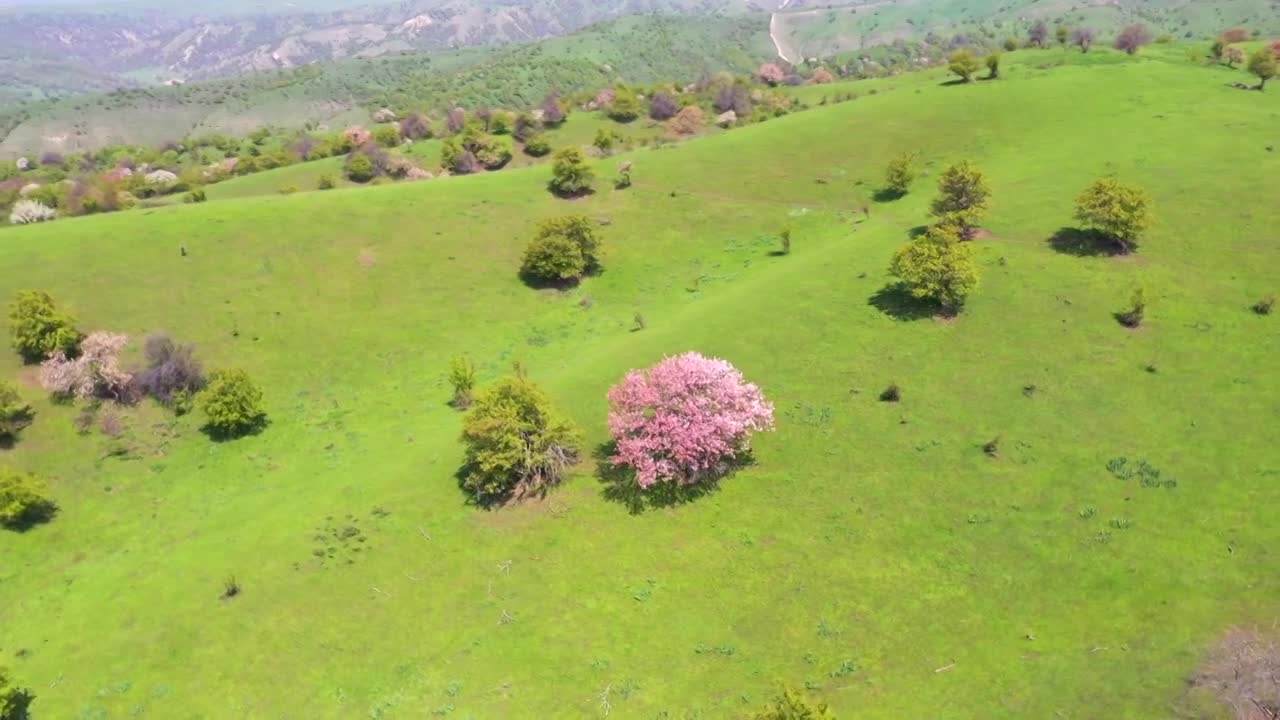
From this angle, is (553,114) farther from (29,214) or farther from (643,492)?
(643,492)

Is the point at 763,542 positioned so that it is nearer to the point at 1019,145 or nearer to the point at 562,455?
the point at 562,455

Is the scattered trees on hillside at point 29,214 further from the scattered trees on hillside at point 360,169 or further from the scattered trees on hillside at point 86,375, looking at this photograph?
the scattered trees on hillside at point 86,375

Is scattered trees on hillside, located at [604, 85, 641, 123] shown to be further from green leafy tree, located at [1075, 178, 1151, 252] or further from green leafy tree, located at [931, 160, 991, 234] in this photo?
green leafy tree, located at [1075, 178, 1151, 252]

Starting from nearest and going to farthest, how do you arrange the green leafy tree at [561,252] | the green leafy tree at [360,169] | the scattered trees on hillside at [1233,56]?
the green leafy tree at [561,252], the scattered trees on hillside at [1233,56], the green leafy tree at [360,169]

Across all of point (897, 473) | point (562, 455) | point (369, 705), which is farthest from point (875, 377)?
point (369, 705)

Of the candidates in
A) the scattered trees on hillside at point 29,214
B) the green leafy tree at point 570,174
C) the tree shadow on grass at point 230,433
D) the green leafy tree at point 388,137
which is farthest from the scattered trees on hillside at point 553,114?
the tree shadow on grass at point 230,433
